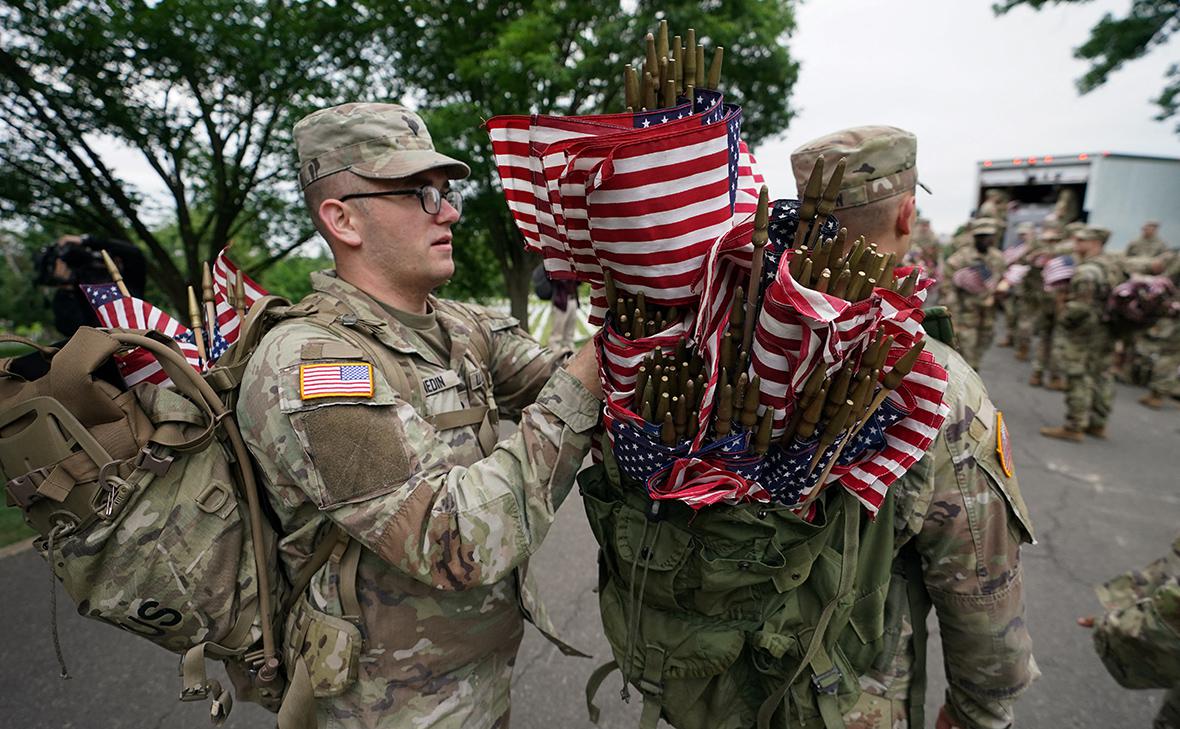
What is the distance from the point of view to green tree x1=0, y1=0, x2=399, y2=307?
24.3 ft

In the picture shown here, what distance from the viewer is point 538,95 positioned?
404 inches

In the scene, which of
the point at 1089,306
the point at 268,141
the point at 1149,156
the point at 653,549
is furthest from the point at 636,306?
the point at 1149,156

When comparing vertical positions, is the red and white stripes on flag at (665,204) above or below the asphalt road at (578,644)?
above

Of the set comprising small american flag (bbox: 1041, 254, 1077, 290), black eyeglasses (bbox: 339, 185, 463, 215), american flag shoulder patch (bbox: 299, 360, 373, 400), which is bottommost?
small american flag (bbox: 1041, 254, 1077, 290)

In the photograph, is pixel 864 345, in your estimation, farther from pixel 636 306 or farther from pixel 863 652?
pixel 863 652

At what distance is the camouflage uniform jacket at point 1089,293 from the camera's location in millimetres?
6863

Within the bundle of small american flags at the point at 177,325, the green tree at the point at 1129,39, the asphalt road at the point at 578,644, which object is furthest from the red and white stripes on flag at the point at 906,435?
the green tree at the point at 1129,39

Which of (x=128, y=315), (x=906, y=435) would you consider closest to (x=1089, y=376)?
(x=906, y=435)

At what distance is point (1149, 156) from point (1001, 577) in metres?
15.2

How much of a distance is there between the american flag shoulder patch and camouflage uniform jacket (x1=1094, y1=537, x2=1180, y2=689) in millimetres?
2136

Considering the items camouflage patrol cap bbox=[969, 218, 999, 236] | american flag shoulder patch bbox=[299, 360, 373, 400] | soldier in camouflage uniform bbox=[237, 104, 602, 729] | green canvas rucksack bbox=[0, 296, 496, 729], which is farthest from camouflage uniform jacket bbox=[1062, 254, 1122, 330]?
american flag shoulder patch bbox=[299, 360, 373, 400]

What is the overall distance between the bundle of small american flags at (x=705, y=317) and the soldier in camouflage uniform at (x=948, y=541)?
0.80ft

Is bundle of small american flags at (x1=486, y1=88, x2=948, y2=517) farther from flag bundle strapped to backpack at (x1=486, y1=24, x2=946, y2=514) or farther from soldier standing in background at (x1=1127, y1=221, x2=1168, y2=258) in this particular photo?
soldier standing in background at (x1=1127, y1=221, x2=1168, y2=258)

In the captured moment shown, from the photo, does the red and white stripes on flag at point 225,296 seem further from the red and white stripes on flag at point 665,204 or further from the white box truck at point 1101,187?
the white box truck at point 1101,187
